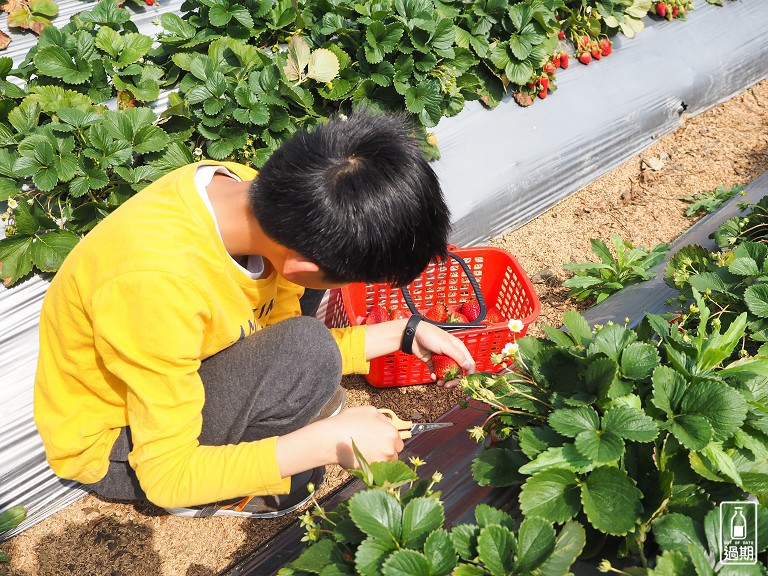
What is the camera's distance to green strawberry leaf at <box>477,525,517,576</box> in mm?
962

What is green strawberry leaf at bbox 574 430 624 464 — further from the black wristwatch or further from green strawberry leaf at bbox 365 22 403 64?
green strawberry leaf at bbox 365 22 403 64

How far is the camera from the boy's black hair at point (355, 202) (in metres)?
1.22

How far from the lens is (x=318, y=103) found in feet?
8.55

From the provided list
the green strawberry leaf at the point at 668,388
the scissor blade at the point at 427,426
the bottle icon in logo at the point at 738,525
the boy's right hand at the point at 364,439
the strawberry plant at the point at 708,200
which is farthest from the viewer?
the strawberry plant at the point at 708,200

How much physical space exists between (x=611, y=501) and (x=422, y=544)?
33cm

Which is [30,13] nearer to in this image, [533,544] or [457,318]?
[457,318]

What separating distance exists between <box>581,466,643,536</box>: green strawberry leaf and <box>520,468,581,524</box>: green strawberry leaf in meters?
0.03

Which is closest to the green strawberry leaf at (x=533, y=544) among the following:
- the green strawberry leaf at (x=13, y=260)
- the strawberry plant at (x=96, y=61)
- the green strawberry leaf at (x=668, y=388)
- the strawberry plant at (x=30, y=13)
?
the green strawberry leaf at (x=668, y=388)

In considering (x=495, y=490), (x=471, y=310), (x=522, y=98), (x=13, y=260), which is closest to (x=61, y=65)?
(x=13, y=260)

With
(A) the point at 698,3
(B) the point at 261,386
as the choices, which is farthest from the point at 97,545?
(A) the point at 698,3

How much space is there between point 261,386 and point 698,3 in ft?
12.9

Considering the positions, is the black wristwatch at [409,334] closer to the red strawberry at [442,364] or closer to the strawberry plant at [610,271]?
the red strawberry at [442,364]

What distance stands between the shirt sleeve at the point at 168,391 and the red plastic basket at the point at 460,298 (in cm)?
77

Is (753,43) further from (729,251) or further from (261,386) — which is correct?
(261,386)
